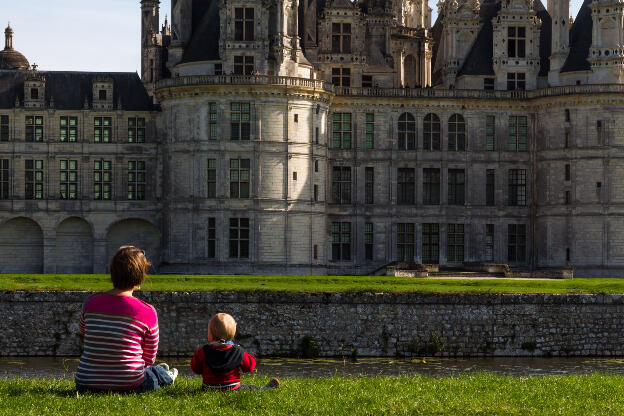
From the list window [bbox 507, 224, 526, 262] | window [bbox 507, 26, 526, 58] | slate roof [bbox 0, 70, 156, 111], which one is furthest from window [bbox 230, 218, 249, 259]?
window [bbox 507, 26, 526, 58]

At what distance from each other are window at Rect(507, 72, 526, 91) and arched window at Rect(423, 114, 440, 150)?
483 centimetres

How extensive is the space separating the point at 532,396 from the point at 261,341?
62.6 ft

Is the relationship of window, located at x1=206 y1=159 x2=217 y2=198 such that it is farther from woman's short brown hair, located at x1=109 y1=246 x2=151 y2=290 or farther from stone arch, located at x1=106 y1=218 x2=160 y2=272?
woman's short brown hair, located at x1=109 y1=246 x2=151 y2=290

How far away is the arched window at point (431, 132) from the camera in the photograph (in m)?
65.1

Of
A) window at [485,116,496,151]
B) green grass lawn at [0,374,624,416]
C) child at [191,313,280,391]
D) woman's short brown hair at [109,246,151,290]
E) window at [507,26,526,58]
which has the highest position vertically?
window at [507,26,526,58]

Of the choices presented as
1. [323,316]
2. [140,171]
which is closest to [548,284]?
[323,316]

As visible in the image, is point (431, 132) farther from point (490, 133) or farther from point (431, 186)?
point (490, 133)

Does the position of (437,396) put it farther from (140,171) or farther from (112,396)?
(140,171)

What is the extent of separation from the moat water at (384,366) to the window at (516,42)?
3186 centimetres

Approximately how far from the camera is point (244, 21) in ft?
200

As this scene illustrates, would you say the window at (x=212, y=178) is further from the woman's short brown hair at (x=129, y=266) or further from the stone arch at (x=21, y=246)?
the woman's short brown hair at (x=129, y=266)

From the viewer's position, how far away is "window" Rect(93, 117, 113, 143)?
6325cm

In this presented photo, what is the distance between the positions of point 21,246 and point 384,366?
3316cm

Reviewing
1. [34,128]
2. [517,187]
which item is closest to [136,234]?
[34,128]
